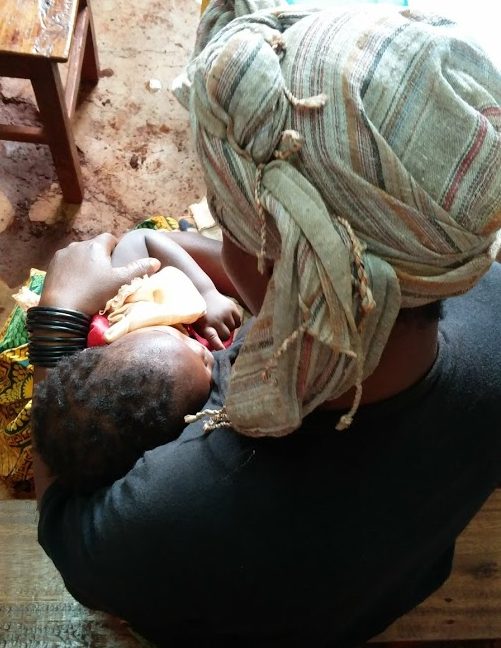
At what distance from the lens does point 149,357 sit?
4.19ft

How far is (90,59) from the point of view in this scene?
2.81m

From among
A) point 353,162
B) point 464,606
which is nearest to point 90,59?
point 353,162

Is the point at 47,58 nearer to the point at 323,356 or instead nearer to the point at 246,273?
the point at 246,273

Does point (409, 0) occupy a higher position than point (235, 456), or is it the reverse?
point (409, 0)

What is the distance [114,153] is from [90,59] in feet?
1.40

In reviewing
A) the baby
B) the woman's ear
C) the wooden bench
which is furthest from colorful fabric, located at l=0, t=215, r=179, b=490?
the woman's ear

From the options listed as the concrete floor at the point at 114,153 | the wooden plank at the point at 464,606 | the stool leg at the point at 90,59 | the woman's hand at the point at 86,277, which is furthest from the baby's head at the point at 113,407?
the stool leg at the point at 90,59

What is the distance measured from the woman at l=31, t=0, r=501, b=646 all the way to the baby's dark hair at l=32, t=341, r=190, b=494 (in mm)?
62

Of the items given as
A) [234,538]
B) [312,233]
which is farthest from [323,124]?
[234,538]

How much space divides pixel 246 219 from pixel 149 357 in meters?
0.53

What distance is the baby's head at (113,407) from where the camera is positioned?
122cm

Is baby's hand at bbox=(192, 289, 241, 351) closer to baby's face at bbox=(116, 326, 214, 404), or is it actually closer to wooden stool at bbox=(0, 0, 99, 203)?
baby's face at bbox=(116, 326, 214, 404)

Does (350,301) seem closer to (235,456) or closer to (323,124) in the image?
(323,124)

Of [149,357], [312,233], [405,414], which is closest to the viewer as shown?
[312,233]
